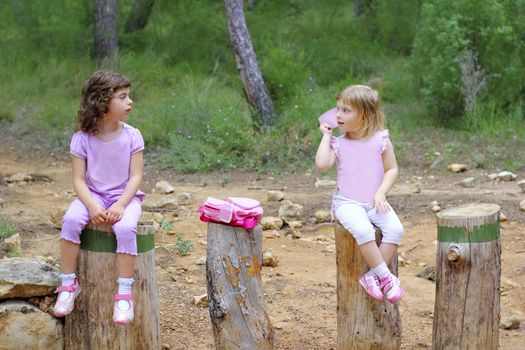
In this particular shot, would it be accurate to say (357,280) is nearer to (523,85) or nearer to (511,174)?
(511,174)

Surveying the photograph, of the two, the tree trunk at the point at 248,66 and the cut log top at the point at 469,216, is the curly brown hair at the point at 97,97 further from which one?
the tree trunk at the point at 248,66

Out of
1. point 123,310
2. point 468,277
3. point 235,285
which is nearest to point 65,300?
point 123,310

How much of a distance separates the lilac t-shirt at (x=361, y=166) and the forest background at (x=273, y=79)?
16.8 ft

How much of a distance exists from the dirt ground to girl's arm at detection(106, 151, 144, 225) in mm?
1088

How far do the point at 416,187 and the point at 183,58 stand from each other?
6514mm

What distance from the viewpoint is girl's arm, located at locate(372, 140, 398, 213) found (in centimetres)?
447

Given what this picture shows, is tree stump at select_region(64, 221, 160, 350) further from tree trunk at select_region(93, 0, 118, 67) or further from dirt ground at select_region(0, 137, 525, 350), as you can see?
tree trunk at select_region(93, 0, 118, 67)

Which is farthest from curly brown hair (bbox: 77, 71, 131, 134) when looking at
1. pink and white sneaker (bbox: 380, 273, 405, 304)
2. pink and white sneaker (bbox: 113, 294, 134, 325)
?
pink and white sneaker (bbox: 380, 273, 405, 304)

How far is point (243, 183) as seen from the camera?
30.7 feet

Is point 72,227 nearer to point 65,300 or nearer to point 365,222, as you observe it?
point 65,300

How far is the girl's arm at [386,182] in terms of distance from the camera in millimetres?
4469

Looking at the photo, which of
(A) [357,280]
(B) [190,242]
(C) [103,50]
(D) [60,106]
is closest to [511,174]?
(B) [190,242]

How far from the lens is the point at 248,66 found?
1052 centimetres

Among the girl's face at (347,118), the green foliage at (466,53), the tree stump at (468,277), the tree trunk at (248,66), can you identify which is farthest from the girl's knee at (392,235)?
the green foliage at (466,53)
